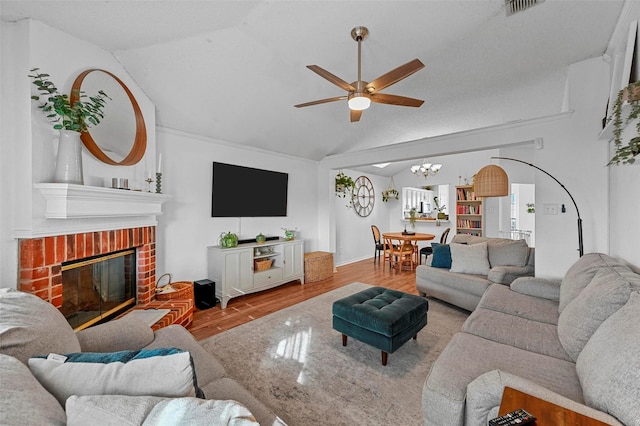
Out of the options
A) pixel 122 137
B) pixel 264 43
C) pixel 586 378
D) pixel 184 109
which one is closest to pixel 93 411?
pixel 586 378

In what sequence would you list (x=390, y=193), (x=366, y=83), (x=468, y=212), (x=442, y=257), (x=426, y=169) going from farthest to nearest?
(x=390, y=193)
(x=468, y=212)
(x=426, y=169)
(x=442, y=257)
(x=366, y=83)

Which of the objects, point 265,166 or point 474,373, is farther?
point 265,166

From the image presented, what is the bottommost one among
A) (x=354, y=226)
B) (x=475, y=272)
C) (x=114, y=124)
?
(x=475, y=272)

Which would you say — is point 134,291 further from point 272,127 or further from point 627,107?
point 627,107

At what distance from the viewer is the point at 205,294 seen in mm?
3428

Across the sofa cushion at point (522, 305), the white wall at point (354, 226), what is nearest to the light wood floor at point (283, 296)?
the white wall at point (354, 226)

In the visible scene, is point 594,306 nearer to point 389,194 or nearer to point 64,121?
point 64,121

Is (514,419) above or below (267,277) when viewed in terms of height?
above

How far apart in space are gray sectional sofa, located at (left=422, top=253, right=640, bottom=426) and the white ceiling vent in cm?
Result: 200

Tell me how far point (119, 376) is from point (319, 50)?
→ 9.19ft

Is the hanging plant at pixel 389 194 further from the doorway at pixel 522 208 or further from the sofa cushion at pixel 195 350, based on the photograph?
the sofa cushion at pixel 195 350

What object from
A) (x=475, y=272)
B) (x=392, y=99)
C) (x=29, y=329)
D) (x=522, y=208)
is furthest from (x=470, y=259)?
(x=522, y=208)

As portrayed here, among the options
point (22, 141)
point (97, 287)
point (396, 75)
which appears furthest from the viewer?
point (97, 287)

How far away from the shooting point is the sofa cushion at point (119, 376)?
2.69 feet
